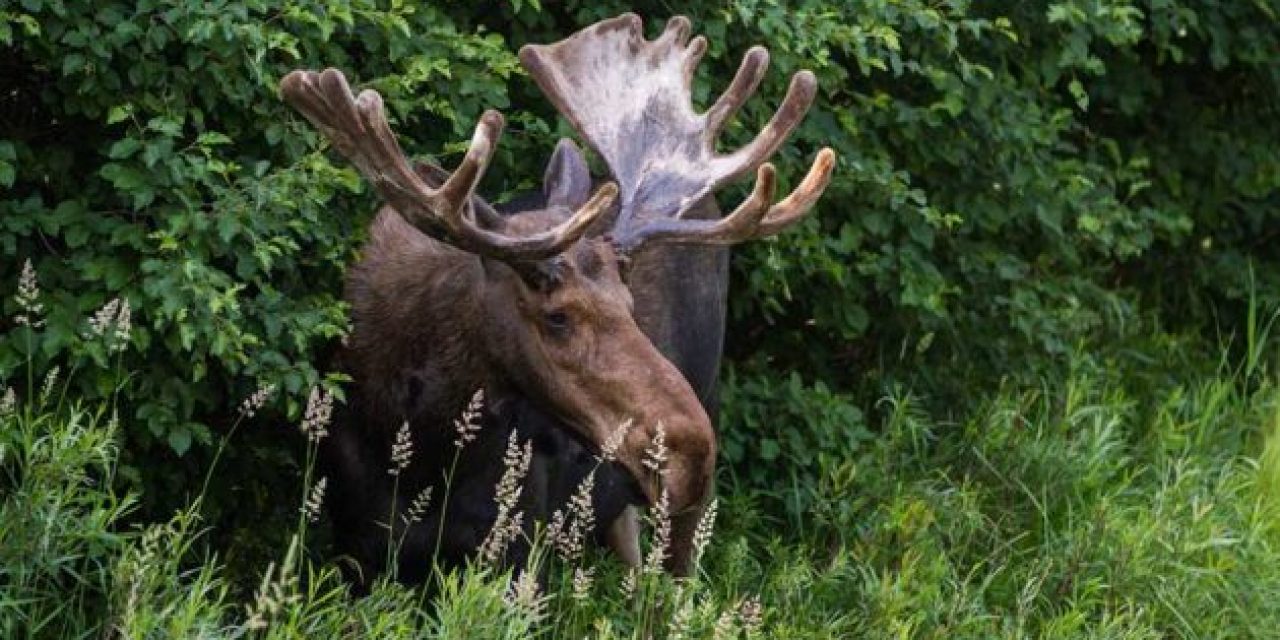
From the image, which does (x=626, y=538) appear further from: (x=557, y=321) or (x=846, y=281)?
(x=557, y=321)

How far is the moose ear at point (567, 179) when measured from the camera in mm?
7344

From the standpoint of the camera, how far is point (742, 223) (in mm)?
7000

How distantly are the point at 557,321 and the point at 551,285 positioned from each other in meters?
0.09

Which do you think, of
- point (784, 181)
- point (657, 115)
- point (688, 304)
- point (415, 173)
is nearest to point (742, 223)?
point (657, 115)

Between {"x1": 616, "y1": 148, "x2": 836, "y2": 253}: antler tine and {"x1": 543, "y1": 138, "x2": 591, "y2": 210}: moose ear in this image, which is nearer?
{"x1": 616, "y1": 148, "x2": 836, "y2": 253}: antler tine

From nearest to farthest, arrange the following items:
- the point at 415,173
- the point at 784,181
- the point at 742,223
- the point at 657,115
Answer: the point at 415,173 → the point at 742,223 → the point at 657,115 → the point at 784,181

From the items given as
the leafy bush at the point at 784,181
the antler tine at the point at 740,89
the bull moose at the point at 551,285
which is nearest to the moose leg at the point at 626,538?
the bull moose at the point at 551,285

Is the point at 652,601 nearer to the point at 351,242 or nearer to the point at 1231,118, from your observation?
the point at 351,242

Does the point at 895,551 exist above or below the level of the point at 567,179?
below

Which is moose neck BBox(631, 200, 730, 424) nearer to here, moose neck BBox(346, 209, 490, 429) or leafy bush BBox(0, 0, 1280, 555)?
leafy bush BBox(0, 0, 1280, 555)

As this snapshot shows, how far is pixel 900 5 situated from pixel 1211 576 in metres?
2.01

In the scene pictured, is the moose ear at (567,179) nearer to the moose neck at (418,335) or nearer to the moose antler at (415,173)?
the moose neck at (418,335)

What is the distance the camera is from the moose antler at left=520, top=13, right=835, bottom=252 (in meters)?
7.34

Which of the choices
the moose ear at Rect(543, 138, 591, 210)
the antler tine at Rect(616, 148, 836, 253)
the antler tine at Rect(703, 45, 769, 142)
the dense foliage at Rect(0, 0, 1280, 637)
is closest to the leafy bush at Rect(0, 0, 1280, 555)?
the dense foliage at Rect(0, 0, 1280, 637)
